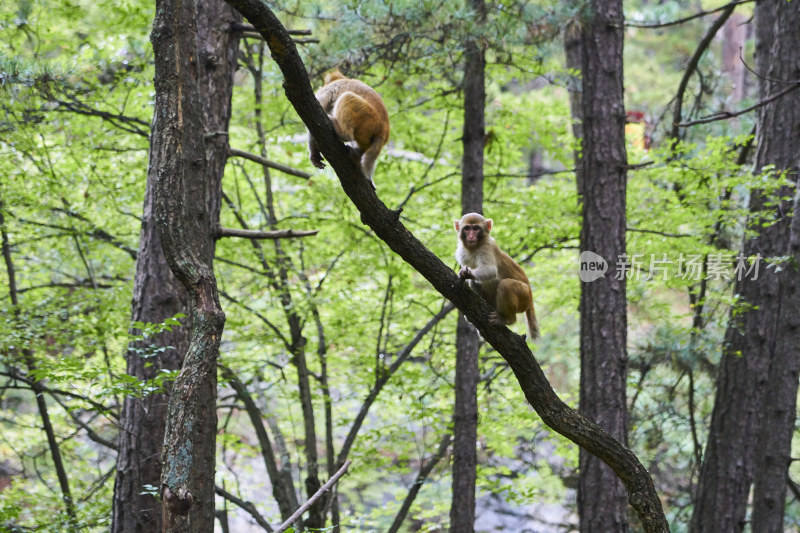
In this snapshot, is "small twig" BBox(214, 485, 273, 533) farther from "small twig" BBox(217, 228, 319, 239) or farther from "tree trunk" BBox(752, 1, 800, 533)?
"tree trunk" BBox(752, 1, 800, 533)

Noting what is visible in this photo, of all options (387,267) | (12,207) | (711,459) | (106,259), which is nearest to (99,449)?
(106,259)

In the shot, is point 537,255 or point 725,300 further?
point 537,255

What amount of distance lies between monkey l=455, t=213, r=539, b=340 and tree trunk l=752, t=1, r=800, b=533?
4875 millimetres

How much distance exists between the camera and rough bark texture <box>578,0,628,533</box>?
683cm

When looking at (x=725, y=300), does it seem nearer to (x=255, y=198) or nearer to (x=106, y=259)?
(x=255, y=198)

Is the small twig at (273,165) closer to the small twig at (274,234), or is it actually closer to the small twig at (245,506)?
the small twig at (274,234)

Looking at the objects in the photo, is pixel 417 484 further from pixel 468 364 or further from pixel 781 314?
pixel 781 314

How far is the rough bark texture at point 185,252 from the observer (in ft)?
8.61

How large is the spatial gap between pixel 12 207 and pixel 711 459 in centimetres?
955

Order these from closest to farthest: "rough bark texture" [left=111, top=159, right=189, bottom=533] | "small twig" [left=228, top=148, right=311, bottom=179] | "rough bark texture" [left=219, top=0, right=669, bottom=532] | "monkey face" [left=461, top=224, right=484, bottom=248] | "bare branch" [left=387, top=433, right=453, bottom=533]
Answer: "rough bark texture" [left=219, top=0, right=669, bottom=532] < "monkey face" [left=461, top=224, right=484, bottom=248] < "rough bark texture" [left=111, top=159, right=189, bottom=533] < "small twig" [left=228, top=148, right=311, bottom=179] < "bare branch" [left=387, top=433, right=453, bottom=533]

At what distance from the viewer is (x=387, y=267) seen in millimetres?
9516

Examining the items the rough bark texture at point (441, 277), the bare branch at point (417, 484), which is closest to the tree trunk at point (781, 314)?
the bare branch at point (417, 484)

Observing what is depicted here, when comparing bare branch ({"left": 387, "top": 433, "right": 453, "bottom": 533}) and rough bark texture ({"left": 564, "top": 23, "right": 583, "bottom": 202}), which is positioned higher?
rough bark texture ({"left": 564, "top": 23, "right": 583, "bottom": 202})

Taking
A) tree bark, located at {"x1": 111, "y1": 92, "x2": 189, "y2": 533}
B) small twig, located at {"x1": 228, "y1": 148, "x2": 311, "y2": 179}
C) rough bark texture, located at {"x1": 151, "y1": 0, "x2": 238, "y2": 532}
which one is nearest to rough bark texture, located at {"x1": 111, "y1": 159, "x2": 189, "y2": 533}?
tree bark, located at {"x1": 111, "y1": 92, "x2": 189, "y2": 533}
